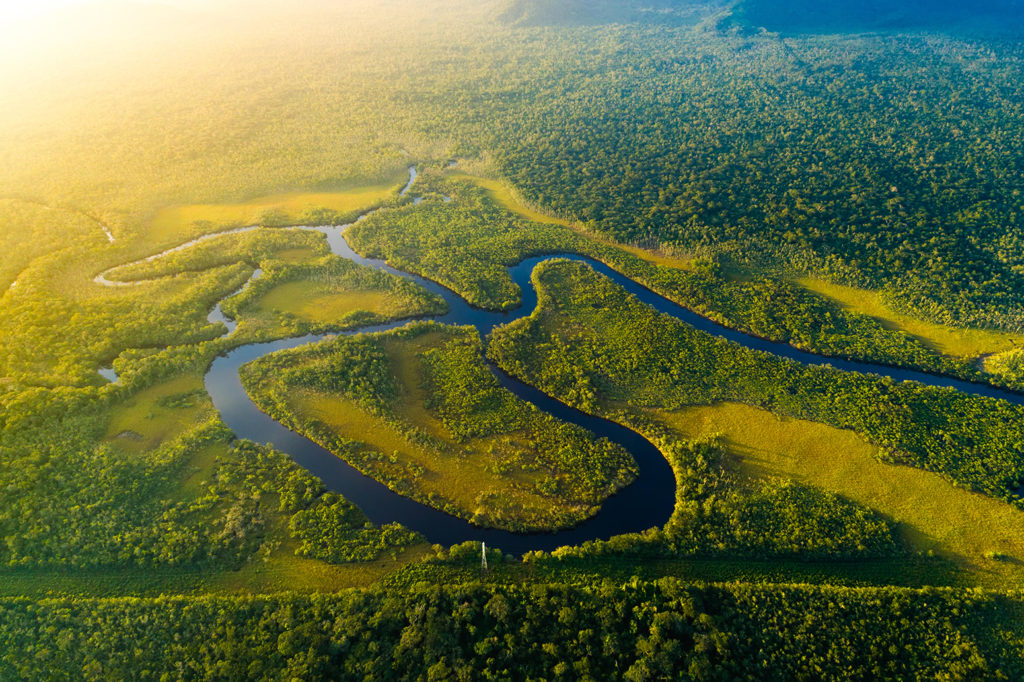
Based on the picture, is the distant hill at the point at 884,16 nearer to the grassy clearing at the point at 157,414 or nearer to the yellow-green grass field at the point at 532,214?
the yellow-green grass field at the point at 532,214

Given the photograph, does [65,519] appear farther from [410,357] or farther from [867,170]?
[867,170]

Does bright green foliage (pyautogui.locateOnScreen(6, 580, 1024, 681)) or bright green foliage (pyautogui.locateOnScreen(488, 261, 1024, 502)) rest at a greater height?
bright green foliage (pyautogui.locateOnScreen(488, 261, 1024, 502))

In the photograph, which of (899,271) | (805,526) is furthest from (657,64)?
(805,526)

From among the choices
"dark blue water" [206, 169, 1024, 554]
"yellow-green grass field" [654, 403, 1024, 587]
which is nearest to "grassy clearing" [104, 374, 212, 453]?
"dark blue water" [206, 169, 1024, 554]

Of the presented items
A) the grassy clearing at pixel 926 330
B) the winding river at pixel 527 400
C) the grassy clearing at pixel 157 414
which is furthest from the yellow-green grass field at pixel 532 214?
the grassy clearing at pixel 157 414

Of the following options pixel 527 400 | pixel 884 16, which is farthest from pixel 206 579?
pixel 884 16

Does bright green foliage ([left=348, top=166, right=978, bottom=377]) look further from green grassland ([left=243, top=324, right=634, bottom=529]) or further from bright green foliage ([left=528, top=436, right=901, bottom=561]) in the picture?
bright green foliage ([left=528, top=436, right=901, bottom=561])
